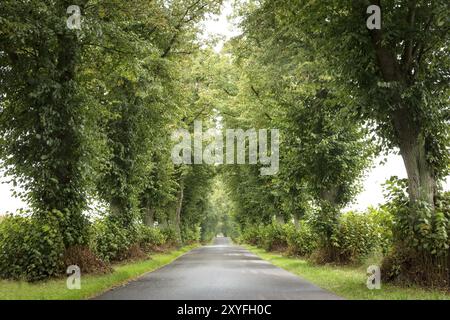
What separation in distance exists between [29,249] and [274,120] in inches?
532

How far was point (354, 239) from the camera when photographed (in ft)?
68.5

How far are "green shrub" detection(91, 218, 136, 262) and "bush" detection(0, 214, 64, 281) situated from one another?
460 cm

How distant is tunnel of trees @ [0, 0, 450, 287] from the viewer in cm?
1302

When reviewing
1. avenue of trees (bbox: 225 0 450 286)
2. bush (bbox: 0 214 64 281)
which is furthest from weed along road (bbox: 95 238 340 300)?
avenue of trees (bbox: 225 0 450 286)

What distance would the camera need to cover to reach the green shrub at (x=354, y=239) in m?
20.7

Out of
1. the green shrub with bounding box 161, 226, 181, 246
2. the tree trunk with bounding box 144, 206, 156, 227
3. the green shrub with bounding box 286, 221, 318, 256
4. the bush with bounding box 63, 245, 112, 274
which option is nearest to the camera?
the bush with bounding box 63, 245, 112, 274

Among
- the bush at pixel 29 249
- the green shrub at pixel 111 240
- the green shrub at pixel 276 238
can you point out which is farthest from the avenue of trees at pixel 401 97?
the green shrub at pixel 276 238

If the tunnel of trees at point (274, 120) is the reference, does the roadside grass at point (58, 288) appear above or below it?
below

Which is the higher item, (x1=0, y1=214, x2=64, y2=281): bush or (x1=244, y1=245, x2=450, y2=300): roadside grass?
(x1=0, y1=214, x2=64, y2=281): bush

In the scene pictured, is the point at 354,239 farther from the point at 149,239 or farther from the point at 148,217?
the point at 148,217

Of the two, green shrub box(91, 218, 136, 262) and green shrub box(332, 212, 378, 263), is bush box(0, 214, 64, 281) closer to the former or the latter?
green shrub box(91, 218, 136, 262)

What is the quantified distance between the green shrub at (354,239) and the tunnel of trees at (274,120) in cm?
6

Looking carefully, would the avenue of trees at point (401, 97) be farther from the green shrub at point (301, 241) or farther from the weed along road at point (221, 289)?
the green shrub at point (301, 241)
